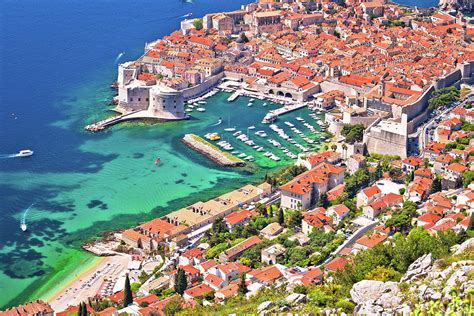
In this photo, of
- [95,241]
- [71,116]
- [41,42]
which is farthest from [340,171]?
[41,42]

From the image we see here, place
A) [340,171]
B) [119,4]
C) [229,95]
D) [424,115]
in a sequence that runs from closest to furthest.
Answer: [340,171] → [424,115] → [229,95] → [119,4]

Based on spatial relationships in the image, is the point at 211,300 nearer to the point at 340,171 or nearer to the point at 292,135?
the point at 340,171

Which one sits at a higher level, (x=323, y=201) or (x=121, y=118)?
(x=323, y=201)

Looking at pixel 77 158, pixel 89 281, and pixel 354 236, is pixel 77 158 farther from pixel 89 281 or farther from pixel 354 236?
pixel 354 236

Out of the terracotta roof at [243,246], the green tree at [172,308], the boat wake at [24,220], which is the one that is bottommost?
the boat wake at [24,220]

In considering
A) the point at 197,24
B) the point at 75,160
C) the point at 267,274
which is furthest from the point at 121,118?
the point at 267,274

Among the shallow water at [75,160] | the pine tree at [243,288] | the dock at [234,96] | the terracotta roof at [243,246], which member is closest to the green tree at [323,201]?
the terracotta roof at [243,246]

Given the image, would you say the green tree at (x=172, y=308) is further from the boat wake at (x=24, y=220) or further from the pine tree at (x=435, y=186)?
the pine tree at (x=435, y=186)
